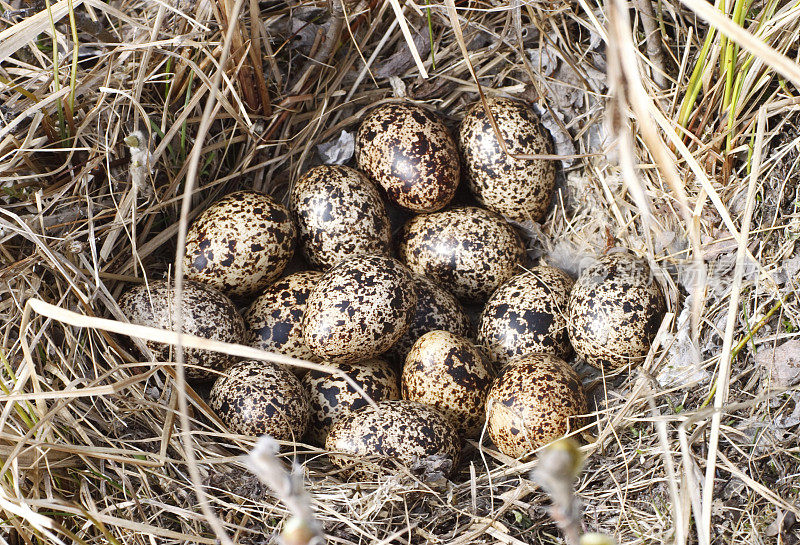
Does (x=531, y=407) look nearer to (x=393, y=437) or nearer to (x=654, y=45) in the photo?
(x=393, y=437)

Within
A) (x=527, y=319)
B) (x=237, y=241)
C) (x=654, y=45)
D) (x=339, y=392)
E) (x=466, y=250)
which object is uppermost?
(x=654, y=45)

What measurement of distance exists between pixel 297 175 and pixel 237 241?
441 millimetres

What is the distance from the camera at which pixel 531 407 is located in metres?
1.81

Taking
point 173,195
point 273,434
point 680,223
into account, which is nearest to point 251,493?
point 273,434

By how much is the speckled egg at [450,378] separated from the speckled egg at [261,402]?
0.34 meters

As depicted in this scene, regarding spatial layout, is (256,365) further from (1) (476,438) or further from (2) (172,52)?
(2) (172,52)

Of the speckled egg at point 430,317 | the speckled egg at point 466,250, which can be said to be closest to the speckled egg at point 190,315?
the speckled egg at point 430,317

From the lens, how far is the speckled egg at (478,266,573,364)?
211 cm

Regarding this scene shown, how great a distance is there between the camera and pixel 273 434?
1.89 m

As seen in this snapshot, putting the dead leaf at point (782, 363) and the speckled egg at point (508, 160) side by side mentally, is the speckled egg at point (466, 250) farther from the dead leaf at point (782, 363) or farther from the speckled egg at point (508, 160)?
the dead leaf at point (782, 363)

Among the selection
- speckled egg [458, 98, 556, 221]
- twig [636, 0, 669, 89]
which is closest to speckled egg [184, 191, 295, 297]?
speckled egg [458, 98, 556, 221]

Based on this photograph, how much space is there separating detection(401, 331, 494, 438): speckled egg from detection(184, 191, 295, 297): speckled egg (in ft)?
1.86

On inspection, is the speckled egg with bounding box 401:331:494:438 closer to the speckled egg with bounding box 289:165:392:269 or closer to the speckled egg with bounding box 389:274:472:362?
the speckled egg with bounding box 389:274:472:362

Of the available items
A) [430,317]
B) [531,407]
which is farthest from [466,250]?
[531,407]
